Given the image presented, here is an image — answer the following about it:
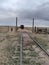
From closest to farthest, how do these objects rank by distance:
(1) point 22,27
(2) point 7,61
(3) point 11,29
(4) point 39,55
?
(2) point 7,61 → (4) point 39,55 → (3) point 11,29 → (1) point 22,27

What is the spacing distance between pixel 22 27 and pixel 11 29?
13.9ft

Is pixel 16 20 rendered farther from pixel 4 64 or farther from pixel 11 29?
pixel 4 64

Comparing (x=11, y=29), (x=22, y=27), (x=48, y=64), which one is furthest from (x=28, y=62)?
(x=22, y=27)

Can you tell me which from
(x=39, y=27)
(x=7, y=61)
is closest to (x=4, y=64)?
(x=7, y=61)

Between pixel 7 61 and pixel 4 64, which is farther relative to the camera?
pixel 7 61

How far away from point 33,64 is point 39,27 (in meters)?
30.8

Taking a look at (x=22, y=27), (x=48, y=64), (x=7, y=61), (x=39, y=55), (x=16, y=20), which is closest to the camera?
(x=48, y=64)

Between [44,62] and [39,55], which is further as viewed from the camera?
[39,55]

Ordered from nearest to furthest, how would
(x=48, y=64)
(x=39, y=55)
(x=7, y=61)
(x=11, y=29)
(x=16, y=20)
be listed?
(x=48, y=64) < (x=7, y=61) < (x=39, y=55) < (x=16, y=20) < (x=11, y=29)

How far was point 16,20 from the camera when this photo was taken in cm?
3709

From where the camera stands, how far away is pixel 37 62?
31.1ft

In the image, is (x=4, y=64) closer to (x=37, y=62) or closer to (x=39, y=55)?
(x=37, y=62)

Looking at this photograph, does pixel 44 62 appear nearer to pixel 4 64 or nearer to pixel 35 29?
pixel 4 64

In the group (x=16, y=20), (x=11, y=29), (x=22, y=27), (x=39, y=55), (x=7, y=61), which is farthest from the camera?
(x=22, y=27)
